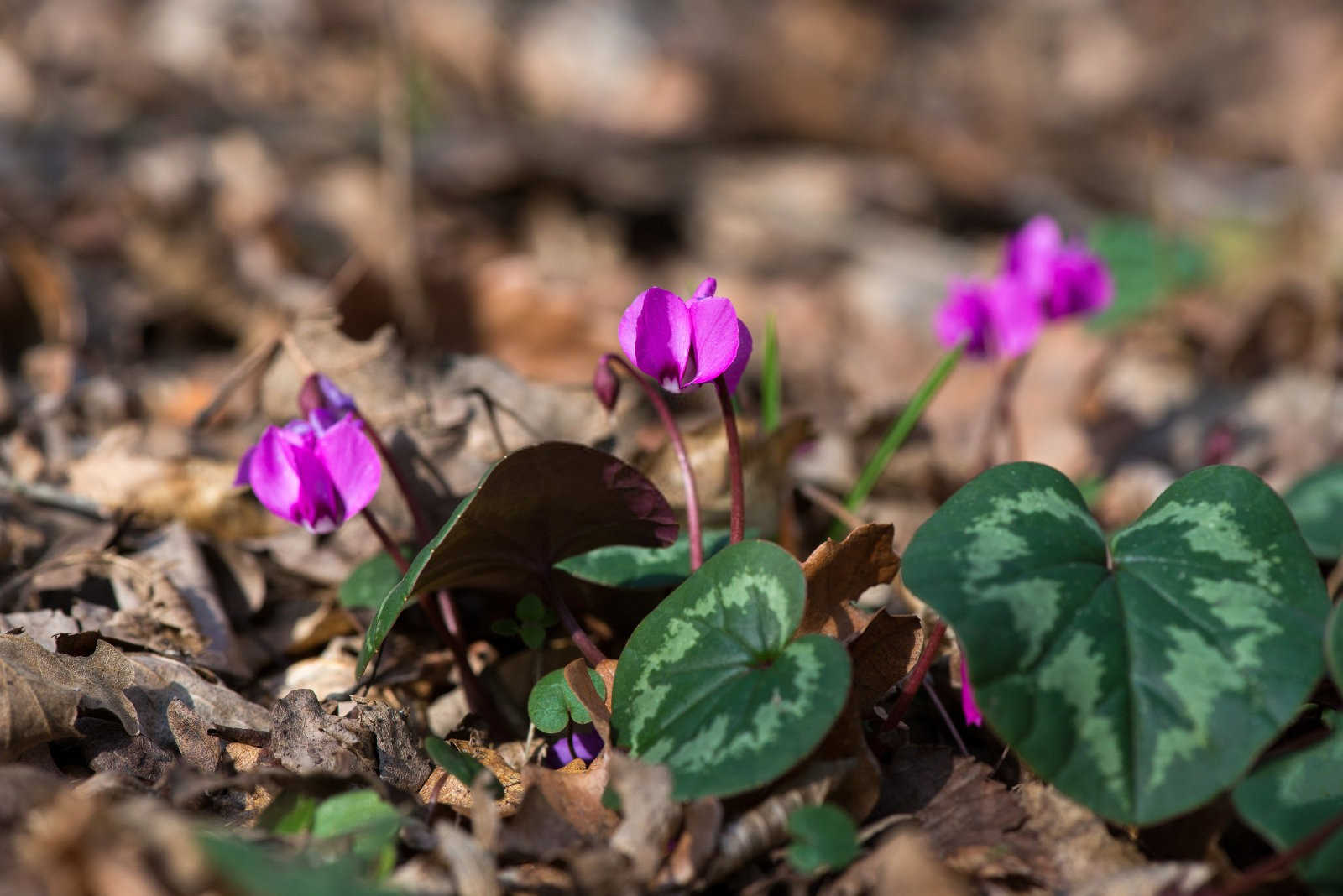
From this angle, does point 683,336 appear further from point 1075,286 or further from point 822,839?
point 1075,286

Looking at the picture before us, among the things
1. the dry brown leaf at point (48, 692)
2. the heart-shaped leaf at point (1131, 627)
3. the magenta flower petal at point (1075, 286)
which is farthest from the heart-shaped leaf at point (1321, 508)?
the dry brown leaf at point (48, 692)

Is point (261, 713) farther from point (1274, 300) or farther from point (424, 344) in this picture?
point (1274, 300)

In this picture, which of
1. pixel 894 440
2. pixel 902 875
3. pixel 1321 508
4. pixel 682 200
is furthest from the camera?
pixel 682 200

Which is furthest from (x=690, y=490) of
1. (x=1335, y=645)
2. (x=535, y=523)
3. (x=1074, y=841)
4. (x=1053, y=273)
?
(x=1053, y=273)

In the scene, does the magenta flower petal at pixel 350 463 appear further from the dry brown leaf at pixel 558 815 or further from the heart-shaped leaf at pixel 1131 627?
the heart-shaped leaf at pixel 1131 627

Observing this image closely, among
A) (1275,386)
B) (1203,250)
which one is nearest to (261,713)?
(1275,386)

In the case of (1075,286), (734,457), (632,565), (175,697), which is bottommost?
(175,697)
